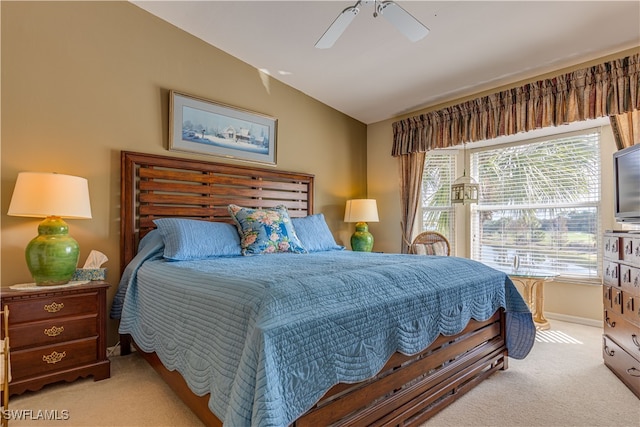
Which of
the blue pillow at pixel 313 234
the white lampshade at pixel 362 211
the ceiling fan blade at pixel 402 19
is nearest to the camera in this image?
the ceiling fan blade at pixel 402 19

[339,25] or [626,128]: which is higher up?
[339,25]

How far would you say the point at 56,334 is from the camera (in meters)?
2.12

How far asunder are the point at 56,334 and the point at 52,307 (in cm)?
17

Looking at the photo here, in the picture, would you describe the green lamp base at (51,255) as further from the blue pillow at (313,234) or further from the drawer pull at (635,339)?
the drawer pull at (635,339)

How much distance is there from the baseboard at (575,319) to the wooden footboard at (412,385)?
5.87 feet

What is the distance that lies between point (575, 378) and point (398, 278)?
1.58 metres

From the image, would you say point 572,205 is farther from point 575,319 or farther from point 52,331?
point 52,331

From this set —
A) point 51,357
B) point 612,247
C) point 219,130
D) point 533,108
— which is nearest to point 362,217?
point 219,130

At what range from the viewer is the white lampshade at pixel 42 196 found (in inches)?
83.4

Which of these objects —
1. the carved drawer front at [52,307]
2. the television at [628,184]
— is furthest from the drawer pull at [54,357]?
the television at [628,184]

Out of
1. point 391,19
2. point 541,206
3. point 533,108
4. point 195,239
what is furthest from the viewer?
point 541,206

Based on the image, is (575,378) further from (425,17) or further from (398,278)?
(425,17)

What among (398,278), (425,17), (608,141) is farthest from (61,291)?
(608,141)

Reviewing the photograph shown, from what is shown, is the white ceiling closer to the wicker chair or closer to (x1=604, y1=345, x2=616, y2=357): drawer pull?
the wicker chair
